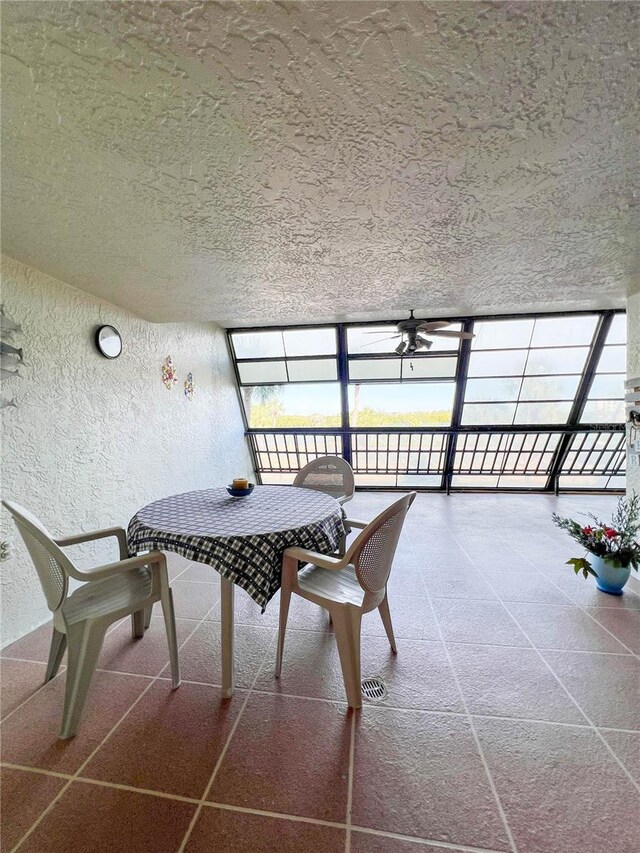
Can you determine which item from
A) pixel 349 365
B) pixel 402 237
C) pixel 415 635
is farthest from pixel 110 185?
pixel 349 365

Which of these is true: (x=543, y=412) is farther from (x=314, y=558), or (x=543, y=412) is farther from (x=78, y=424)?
(x=78, y=424)

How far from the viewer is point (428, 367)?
4.54m

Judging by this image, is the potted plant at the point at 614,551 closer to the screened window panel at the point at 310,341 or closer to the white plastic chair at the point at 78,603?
the white plastic chair at the point at 78,603

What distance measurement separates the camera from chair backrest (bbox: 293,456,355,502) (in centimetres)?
251

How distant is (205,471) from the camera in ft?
12.4

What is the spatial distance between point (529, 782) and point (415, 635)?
73 centimetres

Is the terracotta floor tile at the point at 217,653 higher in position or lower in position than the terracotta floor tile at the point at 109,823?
lower

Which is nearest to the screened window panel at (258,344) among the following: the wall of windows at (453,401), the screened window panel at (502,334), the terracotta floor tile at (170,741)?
the wall of windows at (453,401)

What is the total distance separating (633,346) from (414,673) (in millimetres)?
2837

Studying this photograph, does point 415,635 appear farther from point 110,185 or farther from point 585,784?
point 110,185

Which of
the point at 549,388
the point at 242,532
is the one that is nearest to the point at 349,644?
the point at 242,532

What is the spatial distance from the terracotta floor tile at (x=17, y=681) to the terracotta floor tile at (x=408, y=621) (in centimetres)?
165

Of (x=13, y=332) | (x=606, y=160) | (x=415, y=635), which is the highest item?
(x=606, y=160)

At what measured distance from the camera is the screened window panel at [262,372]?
4.81m
